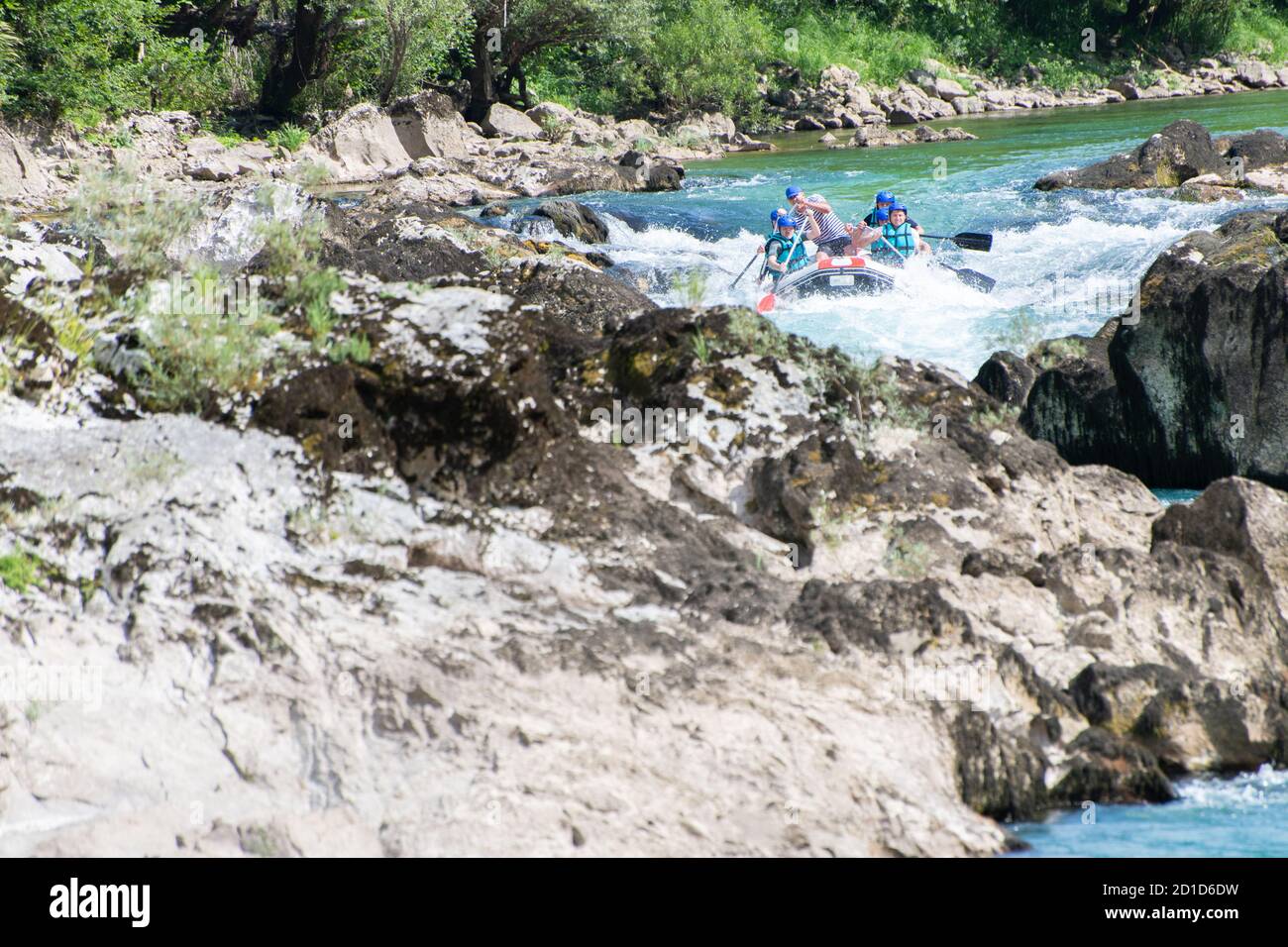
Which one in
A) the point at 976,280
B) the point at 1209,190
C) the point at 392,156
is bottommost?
the point at 976,280

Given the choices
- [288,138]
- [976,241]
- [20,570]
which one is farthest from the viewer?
[288,138]

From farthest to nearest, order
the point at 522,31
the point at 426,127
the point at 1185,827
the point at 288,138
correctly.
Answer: the point at 522,31 → the point at 426,127 → the point at 288,138 → the point at 1185,827

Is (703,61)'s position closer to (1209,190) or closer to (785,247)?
(1209,190)

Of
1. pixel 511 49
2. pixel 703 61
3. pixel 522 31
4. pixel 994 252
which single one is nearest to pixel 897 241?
pixel 994 252

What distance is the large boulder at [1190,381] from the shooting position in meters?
7.87

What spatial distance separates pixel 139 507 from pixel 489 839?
5.85 ft

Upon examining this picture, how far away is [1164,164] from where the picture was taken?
19.2 m

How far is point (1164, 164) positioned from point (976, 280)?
694 centimetres

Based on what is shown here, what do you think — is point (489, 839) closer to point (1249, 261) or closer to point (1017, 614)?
point (1017, 614)

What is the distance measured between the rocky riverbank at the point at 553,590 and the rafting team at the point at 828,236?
28.5 ft

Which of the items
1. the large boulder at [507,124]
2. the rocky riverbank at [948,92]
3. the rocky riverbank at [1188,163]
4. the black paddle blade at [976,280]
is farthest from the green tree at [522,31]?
the black paddle blade at [976,280]

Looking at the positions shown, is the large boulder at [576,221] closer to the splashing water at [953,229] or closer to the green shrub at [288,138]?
the splashing water at [953,229]

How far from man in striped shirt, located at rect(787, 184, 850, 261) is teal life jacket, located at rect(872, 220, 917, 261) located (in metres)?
0.42

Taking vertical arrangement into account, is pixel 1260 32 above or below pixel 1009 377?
above
